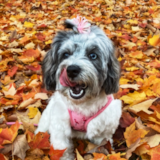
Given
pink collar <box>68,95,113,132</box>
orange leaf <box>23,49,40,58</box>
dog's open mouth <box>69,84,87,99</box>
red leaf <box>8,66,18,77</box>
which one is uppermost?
dog's open mouth <box>69,84,87,99</box>

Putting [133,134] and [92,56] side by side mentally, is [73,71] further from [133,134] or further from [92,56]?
[133,134]

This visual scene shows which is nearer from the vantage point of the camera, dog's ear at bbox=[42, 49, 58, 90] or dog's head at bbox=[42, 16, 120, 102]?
dog's head at bbox=[42, 16, 120, 102]

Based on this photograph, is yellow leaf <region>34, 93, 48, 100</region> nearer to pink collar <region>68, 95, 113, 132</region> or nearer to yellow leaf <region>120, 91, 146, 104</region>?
pink collar <region>68, 95, 113, 132</region>

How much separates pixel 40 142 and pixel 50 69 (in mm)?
850

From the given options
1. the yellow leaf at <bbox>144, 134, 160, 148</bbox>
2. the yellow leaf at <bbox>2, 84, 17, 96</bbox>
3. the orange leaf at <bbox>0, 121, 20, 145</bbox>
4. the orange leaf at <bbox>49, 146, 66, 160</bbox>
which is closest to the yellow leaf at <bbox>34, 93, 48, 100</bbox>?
the yellow leaf at <bbox>2, 84, 17, 96</bbox>

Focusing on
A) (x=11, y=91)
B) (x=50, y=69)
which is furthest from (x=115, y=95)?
(x=11, y=91)

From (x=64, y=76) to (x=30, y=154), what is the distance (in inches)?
38.6

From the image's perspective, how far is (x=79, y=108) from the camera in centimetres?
223

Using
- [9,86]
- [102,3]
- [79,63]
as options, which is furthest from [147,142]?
[102,3]

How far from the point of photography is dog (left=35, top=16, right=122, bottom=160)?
198cm

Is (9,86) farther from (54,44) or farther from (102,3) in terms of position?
(102,3)

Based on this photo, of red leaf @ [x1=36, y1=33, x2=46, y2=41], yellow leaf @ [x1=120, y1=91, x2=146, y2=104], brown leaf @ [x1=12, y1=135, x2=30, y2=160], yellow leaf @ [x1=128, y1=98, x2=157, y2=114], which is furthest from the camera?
red leaf @ [x1=36, y1=33, x2=46, y2=41]

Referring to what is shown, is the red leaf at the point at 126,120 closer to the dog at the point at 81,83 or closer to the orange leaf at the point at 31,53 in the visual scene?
the dog at the point at 81,83

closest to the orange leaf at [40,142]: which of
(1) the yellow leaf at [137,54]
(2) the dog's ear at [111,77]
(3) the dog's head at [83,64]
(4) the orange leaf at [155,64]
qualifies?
(3) the dog's head at [83,64]
